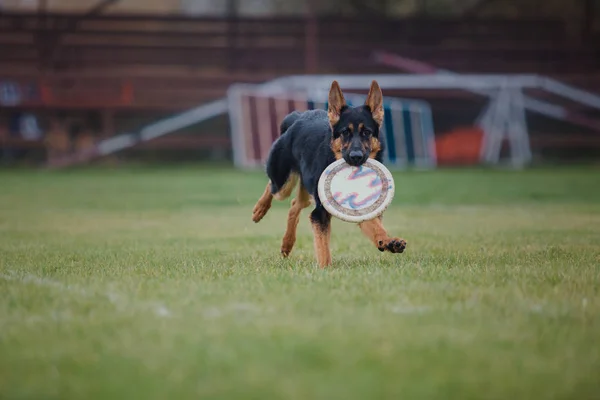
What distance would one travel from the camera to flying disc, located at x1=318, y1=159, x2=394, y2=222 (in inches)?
259

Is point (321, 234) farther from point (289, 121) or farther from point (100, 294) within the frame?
point (289, 121)

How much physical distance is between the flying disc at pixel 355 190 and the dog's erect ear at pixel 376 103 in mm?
333

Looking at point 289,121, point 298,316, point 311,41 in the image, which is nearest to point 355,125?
point 289,121

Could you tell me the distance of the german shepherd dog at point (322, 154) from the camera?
6.54 meters

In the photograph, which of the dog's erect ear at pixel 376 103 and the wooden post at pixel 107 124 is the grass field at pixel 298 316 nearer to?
the dog's erect ear at pixel 376 103

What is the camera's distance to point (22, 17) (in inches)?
1071

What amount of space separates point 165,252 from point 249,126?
664 inches

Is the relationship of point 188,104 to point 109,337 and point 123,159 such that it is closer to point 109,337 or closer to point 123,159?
point 123,159

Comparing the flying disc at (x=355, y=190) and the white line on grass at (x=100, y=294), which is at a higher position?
the flying disc at (x=355, y=190)

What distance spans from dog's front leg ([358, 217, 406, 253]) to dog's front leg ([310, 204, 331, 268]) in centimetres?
27

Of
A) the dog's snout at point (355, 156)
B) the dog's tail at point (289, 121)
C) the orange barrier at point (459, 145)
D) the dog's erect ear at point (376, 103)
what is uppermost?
the dog's erect ear at point (376, 103)

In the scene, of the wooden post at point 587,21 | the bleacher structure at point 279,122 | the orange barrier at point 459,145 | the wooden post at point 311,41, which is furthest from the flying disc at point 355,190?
the wooden post at point 587,21

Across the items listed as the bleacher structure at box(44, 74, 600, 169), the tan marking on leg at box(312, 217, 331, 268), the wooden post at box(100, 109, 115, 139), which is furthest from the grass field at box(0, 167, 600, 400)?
the wooden post at box(100, 109, 115, 139)

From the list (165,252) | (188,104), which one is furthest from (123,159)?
(165,252)
